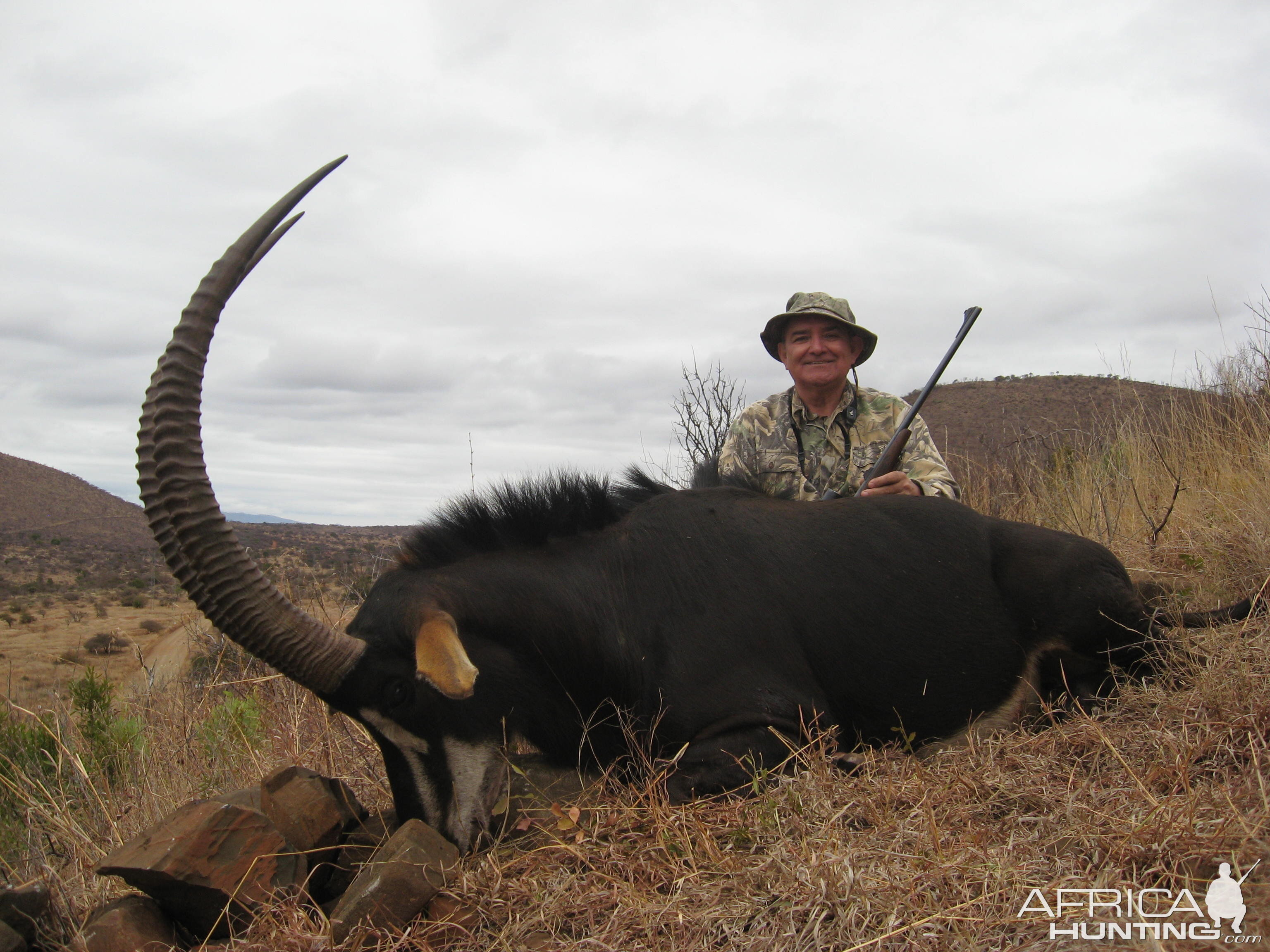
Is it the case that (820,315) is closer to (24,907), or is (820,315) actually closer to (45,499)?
(24,907)

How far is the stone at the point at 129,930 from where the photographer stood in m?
2.99

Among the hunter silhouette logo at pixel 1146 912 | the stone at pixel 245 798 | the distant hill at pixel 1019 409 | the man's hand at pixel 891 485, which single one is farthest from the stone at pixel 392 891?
the distant hill at pixel 1019 409

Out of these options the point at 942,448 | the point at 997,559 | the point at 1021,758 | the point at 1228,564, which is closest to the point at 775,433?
the point at 997,559

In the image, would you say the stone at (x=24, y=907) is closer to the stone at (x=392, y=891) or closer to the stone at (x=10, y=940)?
the stone at (x=10, y=940)

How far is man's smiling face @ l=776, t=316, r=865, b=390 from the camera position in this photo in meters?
6.39

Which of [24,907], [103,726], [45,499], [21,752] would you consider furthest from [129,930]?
[45,499]

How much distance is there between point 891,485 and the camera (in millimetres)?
5504

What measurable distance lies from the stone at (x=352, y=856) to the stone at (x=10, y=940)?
3.05ft

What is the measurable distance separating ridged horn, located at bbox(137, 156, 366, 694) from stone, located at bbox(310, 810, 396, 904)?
672 mm

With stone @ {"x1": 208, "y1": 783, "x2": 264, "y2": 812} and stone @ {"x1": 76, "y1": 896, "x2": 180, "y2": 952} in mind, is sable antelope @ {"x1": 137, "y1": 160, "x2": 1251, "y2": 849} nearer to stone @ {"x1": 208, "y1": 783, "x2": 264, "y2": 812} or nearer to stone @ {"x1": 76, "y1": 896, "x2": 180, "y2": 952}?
stone @ {"x1": 208, "y1": 783, "x2": 264, "y2": 812}

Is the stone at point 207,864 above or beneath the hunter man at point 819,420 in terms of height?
beneath

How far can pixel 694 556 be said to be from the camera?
418 cm

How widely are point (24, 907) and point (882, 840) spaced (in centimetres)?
289

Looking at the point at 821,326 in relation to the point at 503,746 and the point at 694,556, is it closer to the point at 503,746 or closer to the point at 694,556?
the point at 694,556
